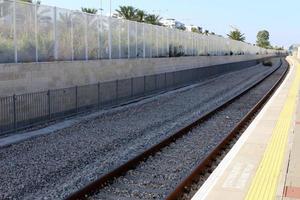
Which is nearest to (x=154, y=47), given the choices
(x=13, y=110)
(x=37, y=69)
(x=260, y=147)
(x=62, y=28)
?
(x=62, y=28)

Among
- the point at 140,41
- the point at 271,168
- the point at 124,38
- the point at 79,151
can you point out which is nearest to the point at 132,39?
the point at 124,38

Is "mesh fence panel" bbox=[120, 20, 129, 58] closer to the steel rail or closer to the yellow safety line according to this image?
the steel rail

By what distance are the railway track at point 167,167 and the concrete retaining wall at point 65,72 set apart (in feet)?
19.7

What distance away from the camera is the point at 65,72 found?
21.1m

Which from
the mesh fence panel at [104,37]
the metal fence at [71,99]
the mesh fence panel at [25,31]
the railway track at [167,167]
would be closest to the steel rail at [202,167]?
the railway track at [167,167]

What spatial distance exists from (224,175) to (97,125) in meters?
8.89

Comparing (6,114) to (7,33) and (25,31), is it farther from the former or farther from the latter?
(25,31)

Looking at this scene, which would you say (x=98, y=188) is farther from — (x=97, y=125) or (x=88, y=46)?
(x=88, y=46)

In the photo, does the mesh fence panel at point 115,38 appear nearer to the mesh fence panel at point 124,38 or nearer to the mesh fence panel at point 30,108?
the mesh fence panel at point 124,38

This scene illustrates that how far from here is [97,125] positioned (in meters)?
17.6

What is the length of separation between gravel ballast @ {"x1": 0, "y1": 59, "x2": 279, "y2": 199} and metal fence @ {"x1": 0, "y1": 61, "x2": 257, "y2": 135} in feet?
4.51

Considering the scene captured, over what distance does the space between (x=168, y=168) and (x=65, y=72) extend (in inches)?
428

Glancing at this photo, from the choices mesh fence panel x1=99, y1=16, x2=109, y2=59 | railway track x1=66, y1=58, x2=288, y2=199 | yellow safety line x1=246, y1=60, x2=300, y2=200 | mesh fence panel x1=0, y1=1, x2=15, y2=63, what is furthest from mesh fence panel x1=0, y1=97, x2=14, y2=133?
mesh fence panel x1=99, y1=16, x2=109, y2=59

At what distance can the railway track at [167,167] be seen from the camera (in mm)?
9219
